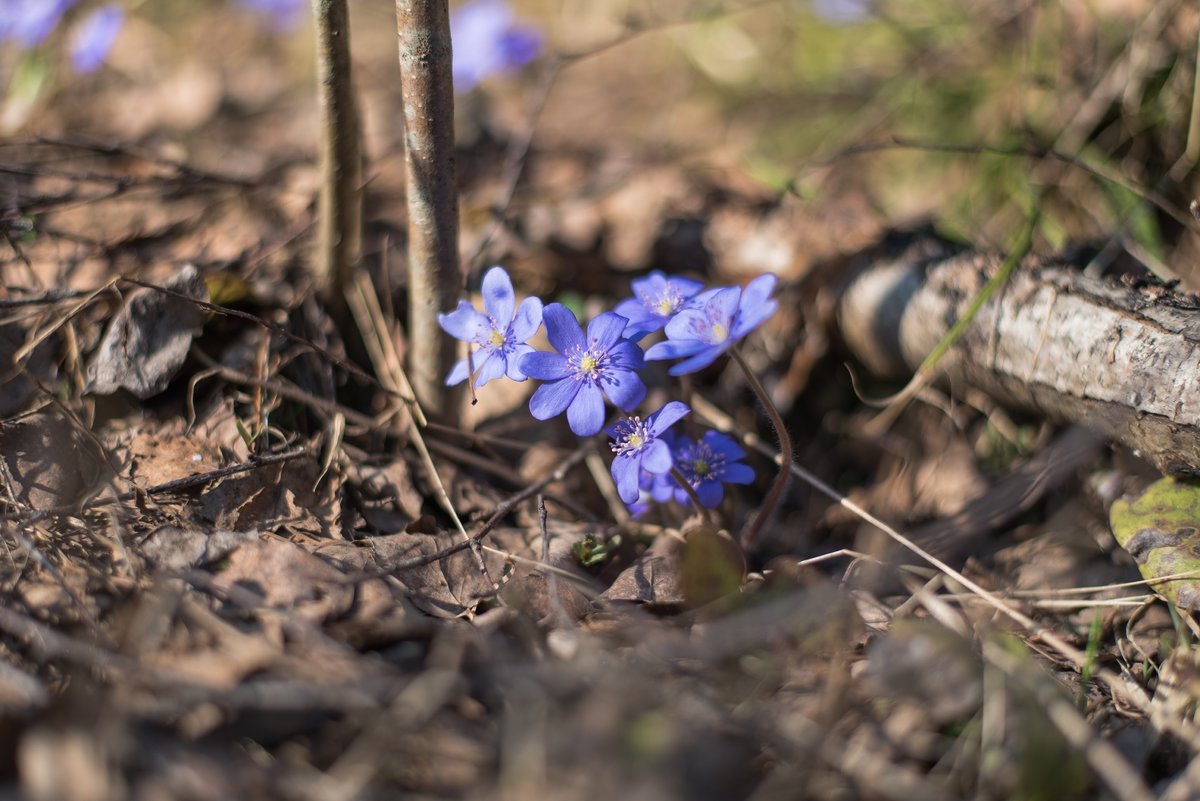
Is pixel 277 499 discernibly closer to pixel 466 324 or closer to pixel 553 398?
pixel 466 324

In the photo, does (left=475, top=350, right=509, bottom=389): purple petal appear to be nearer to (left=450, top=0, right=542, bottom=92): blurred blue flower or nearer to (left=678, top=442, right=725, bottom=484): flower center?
(left=678, top=442, right=725, bottom=484): flower center

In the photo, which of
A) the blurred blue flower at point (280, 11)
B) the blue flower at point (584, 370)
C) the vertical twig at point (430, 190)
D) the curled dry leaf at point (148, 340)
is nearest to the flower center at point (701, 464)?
the blue flower at point (584, 370)

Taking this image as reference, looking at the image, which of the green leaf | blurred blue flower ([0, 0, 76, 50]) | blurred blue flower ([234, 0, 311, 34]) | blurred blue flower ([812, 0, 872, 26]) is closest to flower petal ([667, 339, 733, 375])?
the green leaf

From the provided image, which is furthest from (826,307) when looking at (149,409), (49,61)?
(49,61)

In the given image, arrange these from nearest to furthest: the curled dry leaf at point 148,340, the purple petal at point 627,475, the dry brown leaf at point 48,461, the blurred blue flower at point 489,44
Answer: the purple petal at point 627,475 < the dry brown leaf at point 48,461 < the curled dry leaf at point 148,340 < the blurred blue flower at point 489,44

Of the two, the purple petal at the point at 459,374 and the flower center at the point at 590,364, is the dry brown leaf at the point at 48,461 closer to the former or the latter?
the purple petal at the point at 459,374
